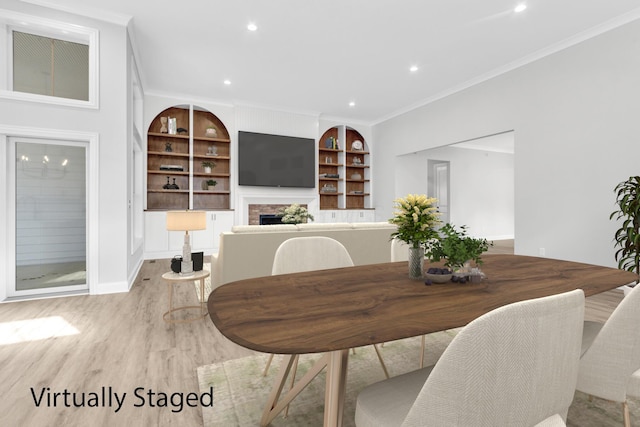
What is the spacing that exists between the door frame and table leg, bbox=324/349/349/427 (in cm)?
357

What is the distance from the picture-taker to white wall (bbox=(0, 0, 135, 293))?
3.54m

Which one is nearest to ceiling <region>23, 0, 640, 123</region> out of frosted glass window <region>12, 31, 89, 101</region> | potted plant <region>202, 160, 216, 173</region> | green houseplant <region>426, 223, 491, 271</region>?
frosted glass window <region>12, 31, 89, 101</region>

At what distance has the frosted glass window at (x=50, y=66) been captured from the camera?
3.43m

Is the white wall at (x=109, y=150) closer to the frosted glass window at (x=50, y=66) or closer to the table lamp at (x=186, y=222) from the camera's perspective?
the frosted glass window at (x=50, y=66)

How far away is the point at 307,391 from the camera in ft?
5.63

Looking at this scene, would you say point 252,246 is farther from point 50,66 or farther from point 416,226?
point 50,66

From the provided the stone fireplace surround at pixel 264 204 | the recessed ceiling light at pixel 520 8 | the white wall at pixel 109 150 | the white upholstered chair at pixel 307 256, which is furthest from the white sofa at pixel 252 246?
the stone fireplace surround at pixel 264 204

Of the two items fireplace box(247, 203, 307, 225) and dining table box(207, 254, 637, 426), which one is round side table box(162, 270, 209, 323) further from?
fireplace box(247, 203, 307, 225)

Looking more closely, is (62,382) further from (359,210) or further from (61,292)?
(359,210)

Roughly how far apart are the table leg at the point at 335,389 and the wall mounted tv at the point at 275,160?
586cm

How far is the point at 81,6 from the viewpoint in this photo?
3432mm

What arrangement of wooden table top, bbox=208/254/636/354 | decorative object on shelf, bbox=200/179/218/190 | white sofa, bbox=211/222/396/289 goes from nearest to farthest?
wooden table top, bbox=208/254/636/354 → white sofa, bbox=211/222/396/289 → decorative object on shelf, bbox=200/179/218/190

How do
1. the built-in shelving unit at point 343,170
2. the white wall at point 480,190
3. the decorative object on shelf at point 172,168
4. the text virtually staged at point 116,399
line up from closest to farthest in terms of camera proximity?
the text virtually staged at point 116,399
the decorative object on shelf at point 172,168
the built-in shelving unit at point 343,170
the white wall at point 480,190

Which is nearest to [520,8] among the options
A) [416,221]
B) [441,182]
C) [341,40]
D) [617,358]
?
[341,40]
